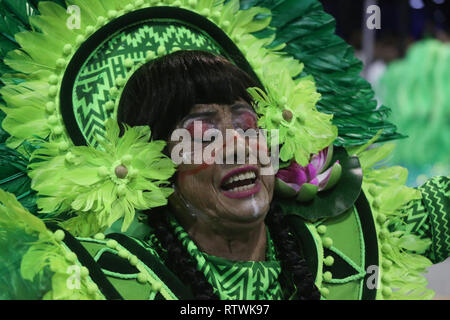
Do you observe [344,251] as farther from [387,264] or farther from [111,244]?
[111,244]

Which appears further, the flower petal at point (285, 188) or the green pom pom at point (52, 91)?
the flower petal at point (285, 188)

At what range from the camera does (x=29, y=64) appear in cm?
156

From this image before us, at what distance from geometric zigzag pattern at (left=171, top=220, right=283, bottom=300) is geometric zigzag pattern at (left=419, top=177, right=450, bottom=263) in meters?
0.50

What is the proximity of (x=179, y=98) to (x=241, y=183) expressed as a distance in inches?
9.4

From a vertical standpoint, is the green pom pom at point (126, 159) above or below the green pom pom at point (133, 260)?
above

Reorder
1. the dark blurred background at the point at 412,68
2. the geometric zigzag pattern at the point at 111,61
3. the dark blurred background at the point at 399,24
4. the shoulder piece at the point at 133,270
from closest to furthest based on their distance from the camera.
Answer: the shoulder piece at the point at 133,270
the geometric zigzag pattern at the point at 111,61
the dark blurred background at the point at 412,68
the dark blurred background at the point at 399,24

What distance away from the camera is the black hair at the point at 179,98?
1.48 m

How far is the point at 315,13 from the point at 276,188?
21.6 inches

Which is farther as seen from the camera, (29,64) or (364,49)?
(364,49)

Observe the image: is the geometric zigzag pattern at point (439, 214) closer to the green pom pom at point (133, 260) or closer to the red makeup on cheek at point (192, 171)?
the red makeup on cheek at point (192, 171)

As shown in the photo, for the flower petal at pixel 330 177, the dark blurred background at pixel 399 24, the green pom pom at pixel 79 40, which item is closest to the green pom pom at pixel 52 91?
the green pom pom at pixel 79 40

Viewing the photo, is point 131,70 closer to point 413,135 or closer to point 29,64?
point 29,64
